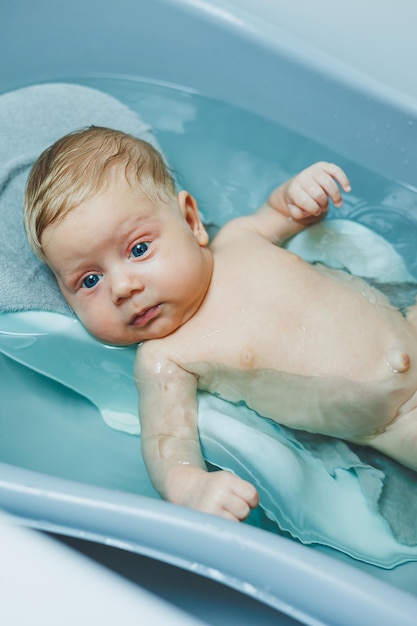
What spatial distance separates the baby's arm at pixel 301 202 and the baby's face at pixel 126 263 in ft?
0.72

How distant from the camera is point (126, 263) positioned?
106cm

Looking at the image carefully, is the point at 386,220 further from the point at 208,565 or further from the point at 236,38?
the point at 208,565

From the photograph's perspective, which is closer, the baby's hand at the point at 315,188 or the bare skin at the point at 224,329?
the bare skin at the point at 224,329

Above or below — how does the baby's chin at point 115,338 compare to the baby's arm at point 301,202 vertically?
below

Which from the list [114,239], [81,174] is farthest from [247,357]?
[81,174]

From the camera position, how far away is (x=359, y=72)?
1449 millimetres

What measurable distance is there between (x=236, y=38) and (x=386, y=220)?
509mm

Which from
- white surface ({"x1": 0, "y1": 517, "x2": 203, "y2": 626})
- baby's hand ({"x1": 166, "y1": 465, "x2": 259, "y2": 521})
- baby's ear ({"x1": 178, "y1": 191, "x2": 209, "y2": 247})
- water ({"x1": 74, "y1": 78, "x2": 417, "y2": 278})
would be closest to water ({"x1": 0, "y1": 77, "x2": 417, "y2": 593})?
water ({"x1": 74, "y1": 78, "x2": 417, "y2": 278})

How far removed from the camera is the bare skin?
105 centimetres

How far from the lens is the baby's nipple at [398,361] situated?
1058mm

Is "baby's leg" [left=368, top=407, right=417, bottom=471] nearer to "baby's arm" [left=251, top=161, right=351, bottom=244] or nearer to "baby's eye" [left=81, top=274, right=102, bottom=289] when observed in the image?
"baby's arm" [left=251, top=161, right=351, bottom=244]

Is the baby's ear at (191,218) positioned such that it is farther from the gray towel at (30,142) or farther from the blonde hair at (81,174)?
the gray towel at (30,142)

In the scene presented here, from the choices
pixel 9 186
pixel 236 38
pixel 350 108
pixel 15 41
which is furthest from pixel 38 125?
pixel 350 108

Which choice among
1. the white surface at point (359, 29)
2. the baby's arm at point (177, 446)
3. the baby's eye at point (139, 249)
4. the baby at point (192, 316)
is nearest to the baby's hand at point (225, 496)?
the baby's arm at point (177, 446)
